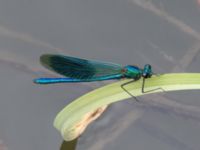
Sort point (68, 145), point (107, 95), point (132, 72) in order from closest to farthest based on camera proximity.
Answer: point (107, 95) < point (132, 72) < point (68, 145)

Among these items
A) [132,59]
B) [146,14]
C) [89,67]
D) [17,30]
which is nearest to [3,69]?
[17,30]

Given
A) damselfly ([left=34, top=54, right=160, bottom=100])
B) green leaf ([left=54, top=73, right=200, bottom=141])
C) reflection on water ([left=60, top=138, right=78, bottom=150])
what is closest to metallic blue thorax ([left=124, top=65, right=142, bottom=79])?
damselfly ([left=34, top=54, right=160, bottom=100])

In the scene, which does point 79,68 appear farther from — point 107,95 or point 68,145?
point 107,95

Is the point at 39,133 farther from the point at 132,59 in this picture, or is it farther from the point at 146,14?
the point at 146,14

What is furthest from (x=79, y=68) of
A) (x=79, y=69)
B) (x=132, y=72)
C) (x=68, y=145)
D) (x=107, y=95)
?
(x=107, y=95)

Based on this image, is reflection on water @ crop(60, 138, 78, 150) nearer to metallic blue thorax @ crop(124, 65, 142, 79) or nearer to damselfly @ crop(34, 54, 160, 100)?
damselfly @ crop(34, 54, 160, 100)

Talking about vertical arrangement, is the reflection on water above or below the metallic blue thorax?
below
